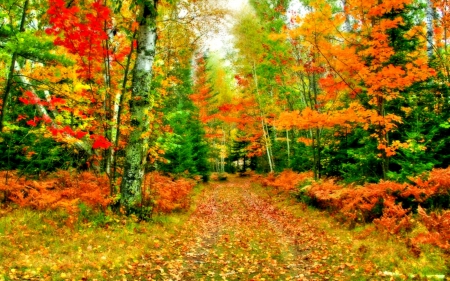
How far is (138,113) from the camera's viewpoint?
896cm

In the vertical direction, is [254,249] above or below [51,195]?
below

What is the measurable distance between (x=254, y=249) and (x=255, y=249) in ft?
0.08

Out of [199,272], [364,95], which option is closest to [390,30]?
[364,95]

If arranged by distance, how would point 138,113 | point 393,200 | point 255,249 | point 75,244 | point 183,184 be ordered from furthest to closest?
1. point 183,184
2. point 138,113
3. point 393,200
4. point 255,249
5. point 75,244

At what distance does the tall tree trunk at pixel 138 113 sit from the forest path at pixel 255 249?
1.78 meters

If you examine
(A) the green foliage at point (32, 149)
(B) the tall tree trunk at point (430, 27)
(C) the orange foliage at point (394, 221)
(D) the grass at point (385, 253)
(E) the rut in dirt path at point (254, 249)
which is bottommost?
(E) the rut in dirt path at point (254, 249)

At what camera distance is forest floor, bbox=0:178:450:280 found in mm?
5410

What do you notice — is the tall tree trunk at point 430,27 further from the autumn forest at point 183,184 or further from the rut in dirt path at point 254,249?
the rut in dirt path at point 254,249

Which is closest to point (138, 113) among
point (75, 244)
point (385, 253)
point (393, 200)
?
point (75, 244)

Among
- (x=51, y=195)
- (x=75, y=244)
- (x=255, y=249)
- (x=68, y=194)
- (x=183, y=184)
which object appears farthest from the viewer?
(x=183, y=184)

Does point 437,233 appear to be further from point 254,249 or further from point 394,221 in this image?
point 254,249

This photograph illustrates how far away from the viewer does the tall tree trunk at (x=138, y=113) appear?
895 cm

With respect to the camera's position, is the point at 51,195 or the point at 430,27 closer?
the point at 51,195

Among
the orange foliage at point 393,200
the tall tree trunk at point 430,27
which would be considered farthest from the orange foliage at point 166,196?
the tall tree trunk at point 430,27
